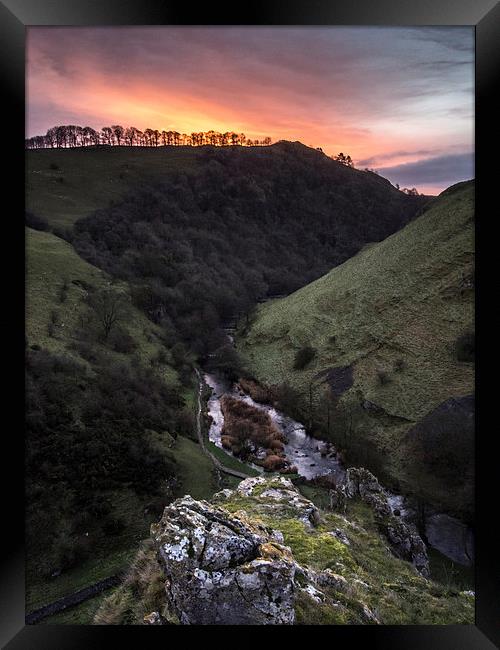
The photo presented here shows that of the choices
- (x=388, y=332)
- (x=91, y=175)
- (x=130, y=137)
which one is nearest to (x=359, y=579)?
(x=130, y=137)

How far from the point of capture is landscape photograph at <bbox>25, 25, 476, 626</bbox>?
431 centimetres

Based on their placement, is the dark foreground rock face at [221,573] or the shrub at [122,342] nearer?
the dark foreground rock face at [221,573]

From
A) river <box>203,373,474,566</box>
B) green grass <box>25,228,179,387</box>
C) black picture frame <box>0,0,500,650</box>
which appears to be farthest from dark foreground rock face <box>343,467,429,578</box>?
green grass <box>25,228,179,387</box>

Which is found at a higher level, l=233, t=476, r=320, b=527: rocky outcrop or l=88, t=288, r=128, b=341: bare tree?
l=88, t=288, r=128, b=341: bare tree

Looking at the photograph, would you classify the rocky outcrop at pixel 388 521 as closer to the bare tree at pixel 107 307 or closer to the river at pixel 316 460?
the river at pixel 316 460

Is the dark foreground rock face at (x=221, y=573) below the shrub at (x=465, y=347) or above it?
below

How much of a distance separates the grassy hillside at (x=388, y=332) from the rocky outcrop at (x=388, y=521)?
7.54 feet

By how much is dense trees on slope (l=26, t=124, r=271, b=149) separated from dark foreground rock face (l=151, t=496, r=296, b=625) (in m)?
7.30

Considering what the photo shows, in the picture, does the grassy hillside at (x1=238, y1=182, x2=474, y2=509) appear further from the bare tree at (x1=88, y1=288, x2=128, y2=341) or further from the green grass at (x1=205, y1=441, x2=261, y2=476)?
the bare tree at (x1=88, y1=288, x2=128, y2=341)

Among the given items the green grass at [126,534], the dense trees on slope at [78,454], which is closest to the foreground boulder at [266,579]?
the green grass at [126,534]

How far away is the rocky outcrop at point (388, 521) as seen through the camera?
19.4 ft
